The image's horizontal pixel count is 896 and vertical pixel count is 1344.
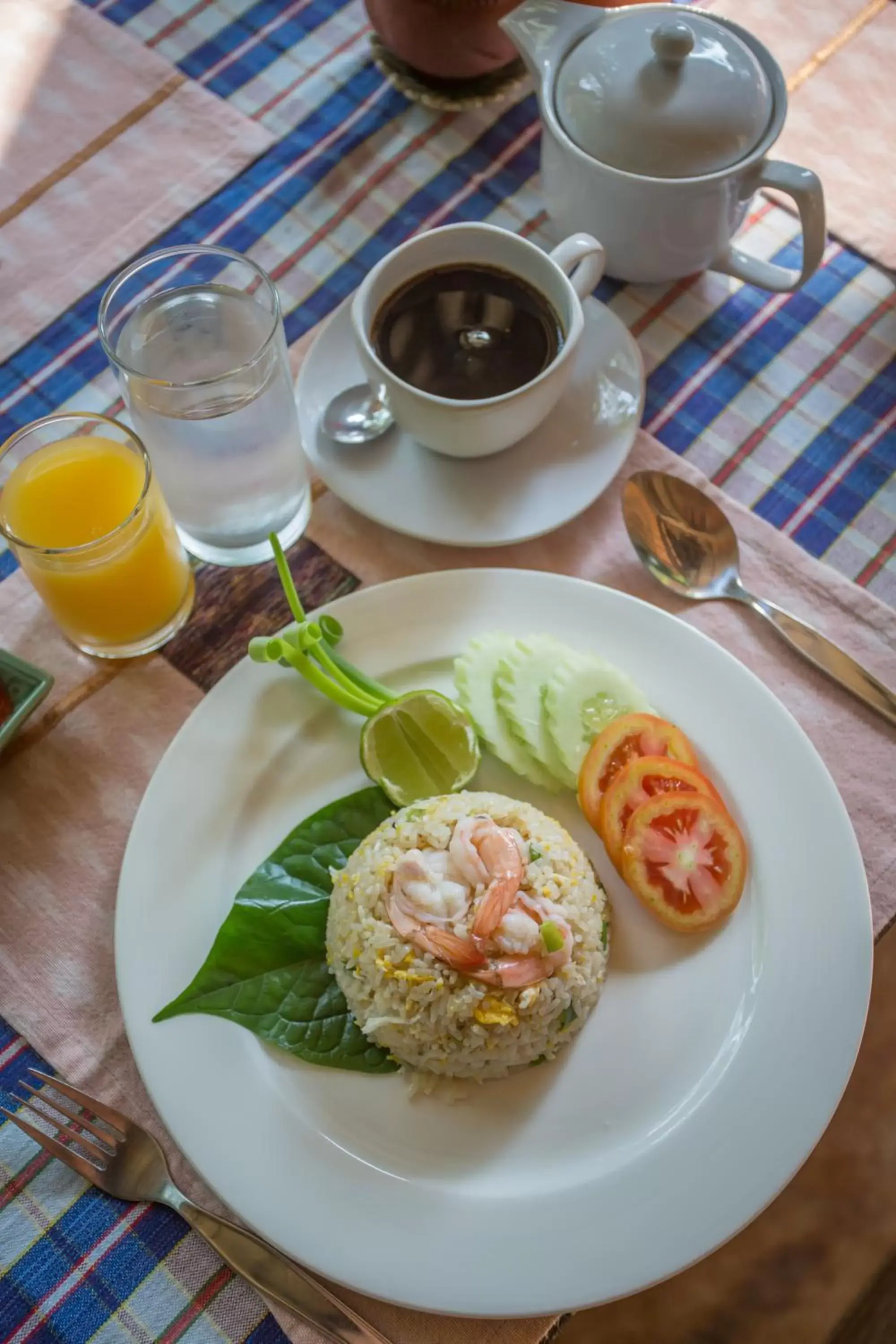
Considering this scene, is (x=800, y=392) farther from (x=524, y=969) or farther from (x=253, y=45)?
(x=253, y=45)

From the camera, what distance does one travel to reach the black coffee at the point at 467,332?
4.03 feet

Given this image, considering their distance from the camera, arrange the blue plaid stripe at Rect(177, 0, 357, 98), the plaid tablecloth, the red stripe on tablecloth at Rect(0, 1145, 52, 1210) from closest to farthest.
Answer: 1. the red stripe on tablecloth at Rect(0, 1145, 52, 1210)
2. the plaid tablecloth
3. the blue plaid stripe at Rect(177, 0, 357, 98)

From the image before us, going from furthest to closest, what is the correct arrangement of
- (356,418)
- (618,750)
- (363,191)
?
(363,191) → (356,418) → (618,750)

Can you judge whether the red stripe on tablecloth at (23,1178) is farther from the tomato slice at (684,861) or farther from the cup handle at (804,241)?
the cup handle at (804,241)

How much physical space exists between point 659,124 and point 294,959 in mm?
1016

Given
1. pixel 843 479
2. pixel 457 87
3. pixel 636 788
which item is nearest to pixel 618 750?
pixel 636 788

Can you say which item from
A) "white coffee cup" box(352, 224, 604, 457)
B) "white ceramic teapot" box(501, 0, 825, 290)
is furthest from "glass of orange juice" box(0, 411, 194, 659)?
"white ceramic teapot" box(501, 0, 825, 290)

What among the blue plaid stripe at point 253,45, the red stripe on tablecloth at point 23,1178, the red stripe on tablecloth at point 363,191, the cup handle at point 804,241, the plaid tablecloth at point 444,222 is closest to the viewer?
the red stripe on tablecloth at point 23,1178

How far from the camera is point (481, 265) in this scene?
1256 millimetres

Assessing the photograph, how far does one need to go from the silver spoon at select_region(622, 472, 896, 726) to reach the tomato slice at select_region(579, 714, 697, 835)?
0.24 m

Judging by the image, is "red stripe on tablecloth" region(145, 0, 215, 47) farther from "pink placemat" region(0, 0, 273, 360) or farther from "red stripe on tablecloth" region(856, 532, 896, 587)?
"red stripe on tablecloth" region(856, 532, 896, 587)

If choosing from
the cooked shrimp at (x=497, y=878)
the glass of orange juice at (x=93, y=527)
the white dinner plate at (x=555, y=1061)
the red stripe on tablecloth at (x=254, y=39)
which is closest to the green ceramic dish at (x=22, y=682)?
the glass of orange juice at (x=93, y=527)

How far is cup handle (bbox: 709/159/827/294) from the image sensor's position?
4.08 feet

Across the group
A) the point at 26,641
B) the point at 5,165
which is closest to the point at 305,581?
the point at 26,641
